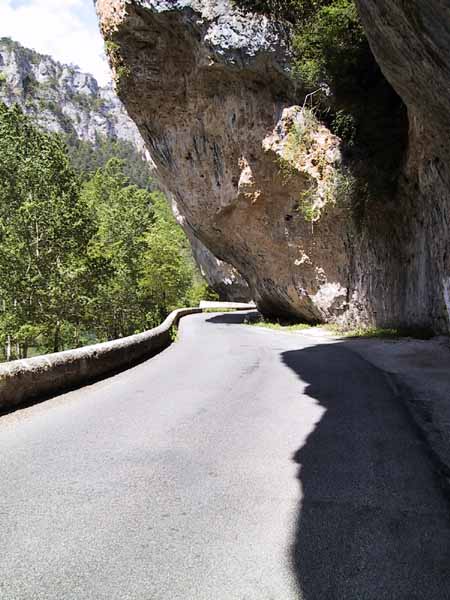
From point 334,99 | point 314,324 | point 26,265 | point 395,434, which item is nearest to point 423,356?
point 395,434

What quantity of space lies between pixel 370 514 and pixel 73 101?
182897 millimetres

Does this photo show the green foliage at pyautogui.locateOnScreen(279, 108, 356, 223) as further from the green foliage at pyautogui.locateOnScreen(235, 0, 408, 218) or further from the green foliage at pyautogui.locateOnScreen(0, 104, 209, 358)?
the green foliage at pyautogui.locateOnScreen(0, 104, 209, 358)

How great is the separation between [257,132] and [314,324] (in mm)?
10205

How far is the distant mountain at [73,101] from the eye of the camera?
12256 cm

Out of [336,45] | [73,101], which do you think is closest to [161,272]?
[336,45]

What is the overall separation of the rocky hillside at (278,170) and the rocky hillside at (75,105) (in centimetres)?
7560

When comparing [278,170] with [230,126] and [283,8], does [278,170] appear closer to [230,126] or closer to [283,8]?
[230,126]

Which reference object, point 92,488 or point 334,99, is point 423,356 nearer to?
point 92,488

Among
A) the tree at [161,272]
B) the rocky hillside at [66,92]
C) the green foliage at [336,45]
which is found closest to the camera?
the green foliage at [336,45]

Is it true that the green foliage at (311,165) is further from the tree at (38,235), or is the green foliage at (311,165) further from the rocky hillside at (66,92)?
the rocky hillside at (66,92)

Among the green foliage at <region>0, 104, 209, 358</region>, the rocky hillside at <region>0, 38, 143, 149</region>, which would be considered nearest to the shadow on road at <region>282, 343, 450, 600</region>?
the green foliage at <region>0, 104, 209, 358</region>

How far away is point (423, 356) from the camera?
9.59 meters

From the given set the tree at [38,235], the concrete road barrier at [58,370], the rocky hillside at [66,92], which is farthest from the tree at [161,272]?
the rocky hillside at [66,92]

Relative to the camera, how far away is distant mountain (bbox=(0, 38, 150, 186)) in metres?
123
